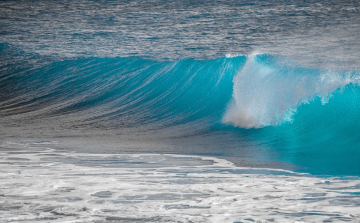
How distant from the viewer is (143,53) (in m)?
15.9

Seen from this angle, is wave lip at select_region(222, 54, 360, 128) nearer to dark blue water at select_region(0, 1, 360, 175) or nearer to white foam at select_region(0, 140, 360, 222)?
dark blue water at select_region(0, 1, 360, 175)

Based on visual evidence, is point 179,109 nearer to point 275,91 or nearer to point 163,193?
point 275,91

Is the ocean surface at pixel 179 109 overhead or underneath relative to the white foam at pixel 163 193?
overhead

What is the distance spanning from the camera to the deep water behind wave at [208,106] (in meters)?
6.33

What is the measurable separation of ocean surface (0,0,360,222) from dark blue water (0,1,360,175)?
0.04 m

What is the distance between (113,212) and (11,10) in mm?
17549

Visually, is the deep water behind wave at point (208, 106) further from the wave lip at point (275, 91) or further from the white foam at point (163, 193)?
the white foam at point (163, 193)

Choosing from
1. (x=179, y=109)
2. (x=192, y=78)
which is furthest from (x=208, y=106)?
(x=192, y=78)

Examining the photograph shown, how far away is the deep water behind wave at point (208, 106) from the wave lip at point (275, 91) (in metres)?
0.02

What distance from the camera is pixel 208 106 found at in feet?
32.5

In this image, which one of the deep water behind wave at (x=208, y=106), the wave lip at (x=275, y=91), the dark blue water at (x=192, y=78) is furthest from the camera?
the wave lip at (x=275, y=91)

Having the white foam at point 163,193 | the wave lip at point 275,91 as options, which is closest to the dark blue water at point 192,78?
the wave lip at point 275,91

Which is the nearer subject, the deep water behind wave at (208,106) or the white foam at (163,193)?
the white foam at (163,193)

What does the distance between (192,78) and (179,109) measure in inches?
72.6
